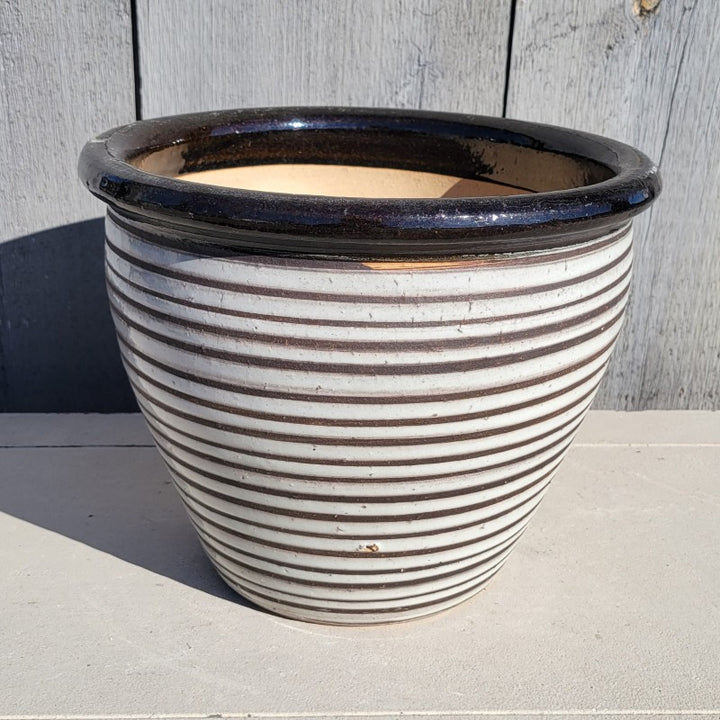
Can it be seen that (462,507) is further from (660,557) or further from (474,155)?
(474,155)

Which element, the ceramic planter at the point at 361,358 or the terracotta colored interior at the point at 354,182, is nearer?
the ceramic planter at the point at 361,358

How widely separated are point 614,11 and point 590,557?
0.85 metres

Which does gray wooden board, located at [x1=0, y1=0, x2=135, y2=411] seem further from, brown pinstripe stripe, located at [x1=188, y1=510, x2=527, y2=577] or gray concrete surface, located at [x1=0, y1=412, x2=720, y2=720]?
brown pinstripe stripe, located at [x1=188, y1=510, x2=527, y2=577]

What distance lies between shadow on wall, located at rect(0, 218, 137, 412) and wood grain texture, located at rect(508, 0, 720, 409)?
754 millimetres

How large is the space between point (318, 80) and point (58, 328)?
61 centimetres

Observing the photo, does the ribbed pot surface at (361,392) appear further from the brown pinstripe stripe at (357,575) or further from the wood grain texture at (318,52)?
the wood grain texture at (318,52)

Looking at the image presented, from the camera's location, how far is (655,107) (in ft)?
4.94

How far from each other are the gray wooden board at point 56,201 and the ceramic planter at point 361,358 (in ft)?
1.42

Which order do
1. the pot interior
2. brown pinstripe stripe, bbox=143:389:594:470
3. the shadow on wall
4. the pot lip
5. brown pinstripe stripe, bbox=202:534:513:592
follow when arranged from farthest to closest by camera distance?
the shadow on wall < the pot interior < brown pinstripe stripe, bbox=202:534:513:592 < brown pinstripe stripe, bbox=143:389:594:470 < the pot lip

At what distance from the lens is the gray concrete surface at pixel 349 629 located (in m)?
0.94

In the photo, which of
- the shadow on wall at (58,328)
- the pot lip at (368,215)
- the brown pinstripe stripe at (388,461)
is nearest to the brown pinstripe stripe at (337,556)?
the brown pinstripe stripe at (388,461)

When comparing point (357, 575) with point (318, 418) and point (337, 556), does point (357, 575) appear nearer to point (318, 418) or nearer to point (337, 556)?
point (337, 556)

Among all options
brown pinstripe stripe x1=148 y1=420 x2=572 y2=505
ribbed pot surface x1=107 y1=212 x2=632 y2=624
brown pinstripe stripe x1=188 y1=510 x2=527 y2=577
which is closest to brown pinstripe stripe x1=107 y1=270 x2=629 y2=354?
ribbed pot surface x1=107 y1=212 x2=632 y2=624

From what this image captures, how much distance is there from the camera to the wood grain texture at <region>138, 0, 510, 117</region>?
1.42 meters
